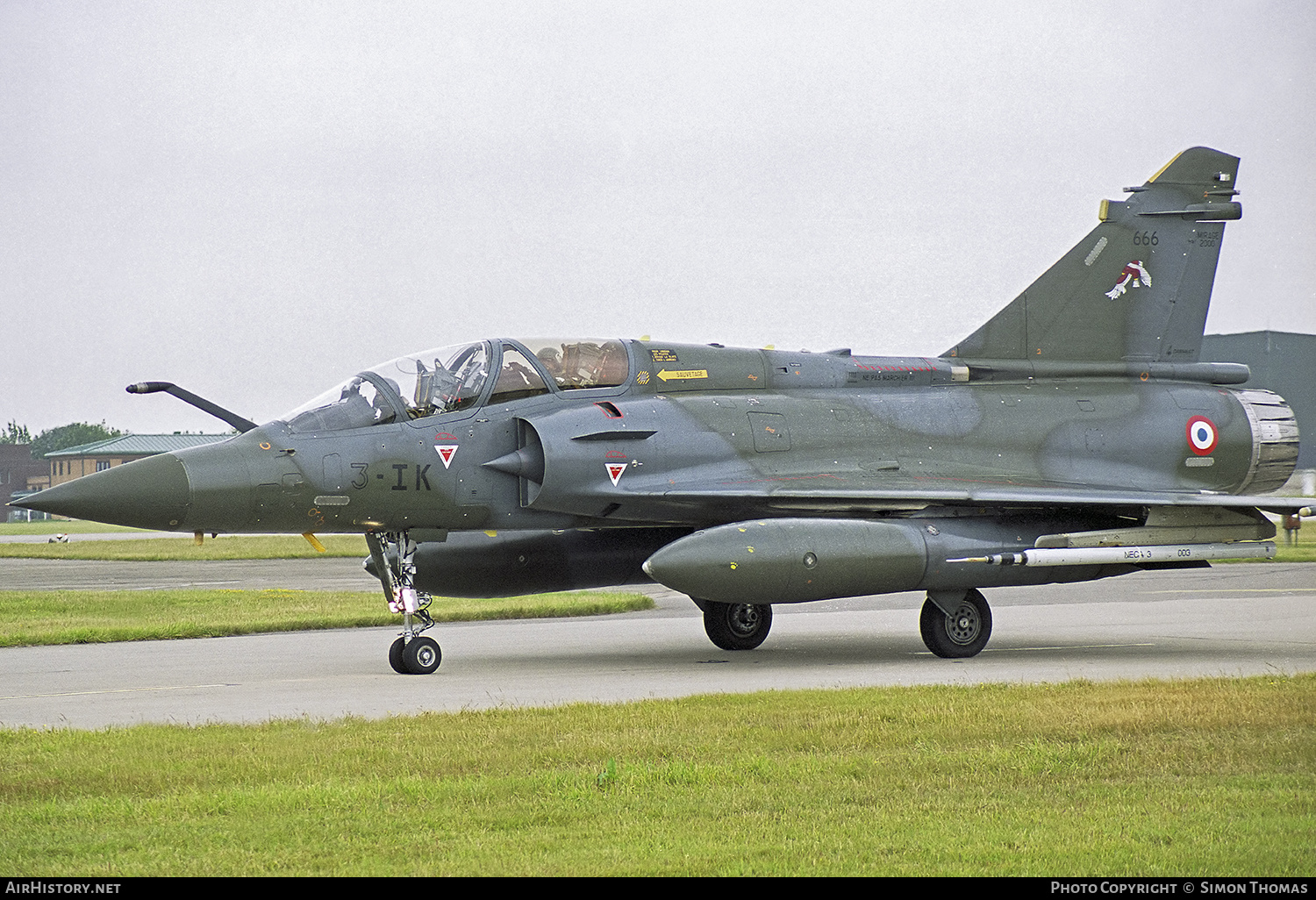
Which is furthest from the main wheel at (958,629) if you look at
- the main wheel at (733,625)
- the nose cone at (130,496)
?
the nose cone at (130,496)

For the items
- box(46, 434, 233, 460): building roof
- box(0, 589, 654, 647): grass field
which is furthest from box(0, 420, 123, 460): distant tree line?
box(0, 589, 654, 647): grass field

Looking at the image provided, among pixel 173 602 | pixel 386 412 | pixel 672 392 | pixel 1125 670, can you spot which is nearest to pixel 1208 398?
pixel 1125 670

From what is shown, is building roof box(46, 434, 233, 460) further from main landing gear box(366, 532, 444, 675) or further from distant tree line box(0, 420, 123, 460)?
main landing gear box(366, 532, 444, 675)

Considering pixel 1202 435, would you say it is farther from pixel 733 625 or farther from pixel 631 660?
pixel 631 660

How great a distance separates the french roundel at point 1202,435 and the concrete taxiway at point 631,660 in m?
2.01

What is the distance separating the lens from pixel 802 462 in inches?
521

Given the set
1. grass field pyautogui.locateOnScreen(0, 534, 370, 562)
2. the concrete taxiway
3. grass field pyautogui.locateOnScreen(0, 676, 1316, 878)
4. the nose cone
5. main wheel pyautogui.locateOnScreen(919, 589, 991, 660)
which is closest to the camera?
grass field pyautogui.locateOnScreen(0, 676, 1316, 878)

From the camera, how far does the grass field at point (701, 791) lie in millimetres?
5078

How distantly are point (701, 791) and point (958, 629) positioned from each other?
23.9 feet

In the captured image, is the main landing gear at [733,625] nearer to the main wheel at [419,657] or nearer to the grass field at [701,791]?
the main wheel at [419,657]

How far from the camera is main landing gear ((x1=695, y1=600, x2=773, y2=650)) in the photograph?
561 inches

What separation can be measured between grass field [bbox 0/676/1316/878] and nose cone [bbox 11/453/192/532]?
2869 mm
